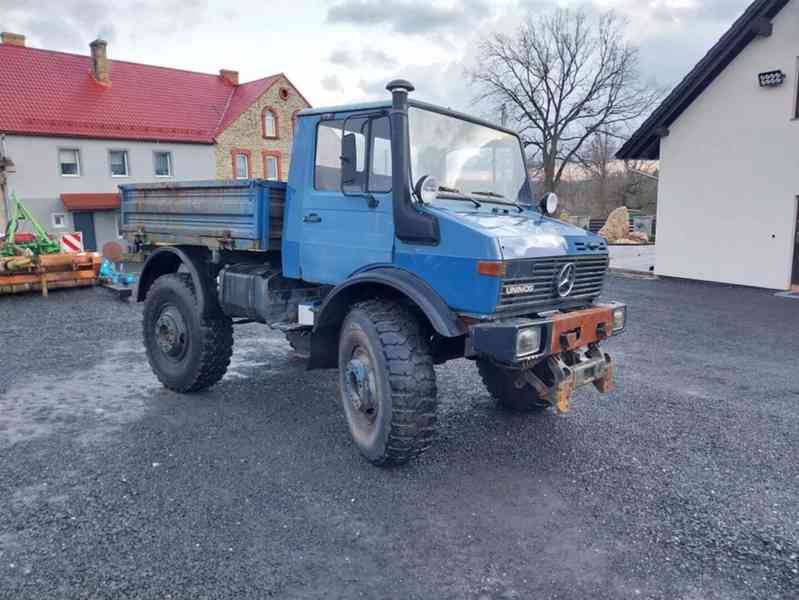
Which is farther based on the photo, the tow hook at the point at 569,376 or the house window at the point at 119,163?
the house window at the point at 119,163

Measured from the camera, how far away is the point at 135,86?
27719 millimetres

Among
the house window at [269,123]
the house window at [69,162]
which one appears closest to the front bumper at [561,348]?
the house window at [69,162]

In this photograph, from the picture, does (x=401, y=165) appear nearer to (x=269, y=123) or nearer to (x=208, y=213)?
(x=208, y=213)

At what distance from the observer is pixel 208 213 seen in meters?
5.67

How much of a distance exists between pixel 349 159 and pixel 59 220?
75.8 feet

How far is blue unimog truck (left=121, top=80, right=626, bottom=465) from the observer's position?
4.05 meters

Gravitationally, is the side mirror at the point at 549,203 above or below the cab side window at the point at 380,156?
below

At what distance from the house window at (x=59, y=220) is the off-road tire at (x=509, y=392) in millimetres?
22828

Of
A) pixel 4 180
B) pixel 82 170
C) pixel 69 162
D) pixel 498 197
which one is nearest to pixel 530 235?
pixel 498 197

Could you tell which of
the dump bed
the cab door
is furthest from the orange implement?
the cab door

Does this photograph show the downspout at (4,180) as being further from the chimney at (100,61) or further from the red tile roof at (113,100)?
the chimney at (100,61)

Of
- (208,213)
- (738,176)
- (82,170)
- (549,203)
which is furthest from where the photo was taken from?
(82,170)

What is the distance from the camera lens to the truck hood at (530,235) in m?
3.99

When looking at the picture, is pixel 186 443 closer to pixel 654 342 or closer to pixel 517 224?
pixel 517 224
